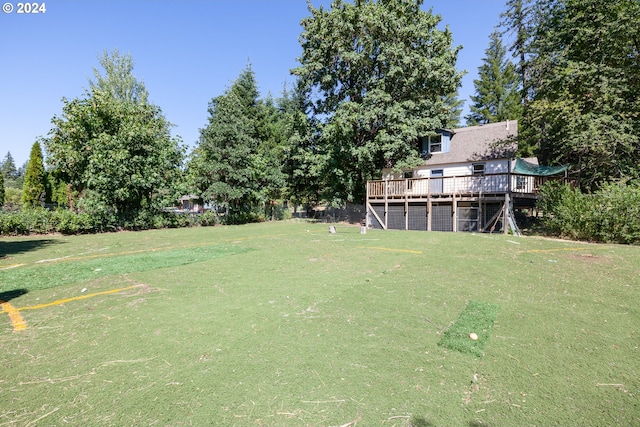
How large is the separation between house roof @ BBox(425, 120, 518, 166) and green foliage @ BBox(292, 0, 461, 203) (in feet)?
6.15

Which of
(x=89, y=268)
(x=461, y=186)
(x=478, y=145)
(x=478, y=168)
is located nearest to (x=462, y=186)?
(x=461, y=186)

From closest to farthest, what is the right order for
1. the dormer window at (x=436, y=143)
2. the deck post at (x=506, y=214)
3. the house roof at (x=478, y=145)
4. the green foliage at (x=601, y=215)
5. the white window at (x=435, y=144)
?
the green foliage at (x=601, y=215) < the deck post at (x=506, y=214) < the house roof at (x=478, y=145) < the dormer window at (x=436, y=143) < the white window at (x=435, y=144)

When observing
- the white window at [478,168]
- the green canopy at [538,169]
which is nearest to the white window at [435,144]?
the white window at [478,168]

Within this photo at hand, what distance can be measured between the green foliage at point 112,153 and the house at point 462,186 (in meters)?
14.9

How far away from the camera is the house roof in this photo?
19.8 meters

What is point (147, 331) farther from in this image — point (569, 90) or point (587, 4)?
point (587, 4)

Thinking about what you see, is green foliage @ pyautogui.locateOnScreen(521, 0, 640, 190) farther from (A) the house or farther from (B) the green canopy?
(A) the house

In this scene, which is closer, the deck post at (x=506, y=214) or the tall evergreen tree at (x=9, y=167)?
the deck post at (x=506, y=214)

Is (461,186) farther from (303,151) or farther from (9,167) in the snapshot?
(9,167)

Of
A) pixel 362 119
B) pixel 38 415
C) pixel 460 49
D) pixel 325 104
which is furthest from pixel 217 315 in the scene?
pixel 460 49

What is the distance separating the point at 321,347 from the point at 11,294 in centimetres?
603

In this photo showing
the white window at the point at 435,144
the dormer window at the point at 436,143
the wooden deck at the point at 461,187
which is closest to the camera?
the wooden deck at the point at 461,187

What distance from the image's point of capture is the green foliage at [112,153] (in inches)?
725

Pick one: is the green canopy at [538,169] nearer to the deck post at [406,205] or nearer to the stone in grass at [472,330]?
the deck post at [406,205]
